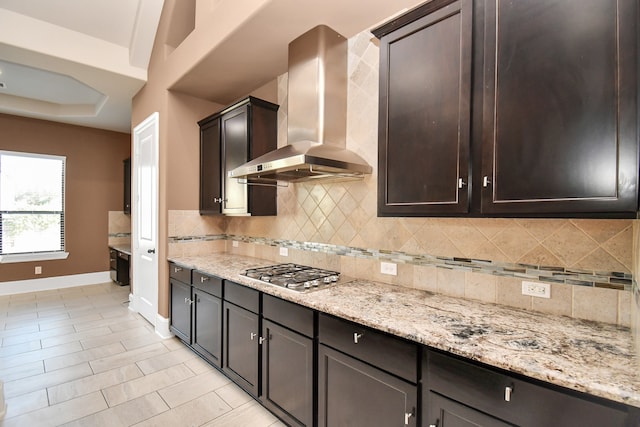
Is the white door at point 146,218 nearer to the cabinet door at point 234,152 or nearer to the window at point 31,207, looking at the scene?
the cabinet door at point 234,152

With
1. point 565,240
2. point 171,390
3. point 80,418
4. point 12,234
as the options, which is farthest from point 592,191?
point 12,234

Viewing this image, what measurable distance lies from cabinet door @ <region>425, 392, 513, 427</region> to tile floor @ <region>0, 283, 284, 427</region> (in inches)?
48.5

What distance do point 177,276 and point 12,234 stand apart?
13.9ft

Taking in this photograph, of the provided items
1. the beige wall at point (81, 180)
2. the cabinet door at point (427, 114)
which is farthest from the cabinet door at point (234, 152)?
the beige wall at point (81, 180)

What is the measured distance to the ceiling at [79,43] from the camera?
9.62ft

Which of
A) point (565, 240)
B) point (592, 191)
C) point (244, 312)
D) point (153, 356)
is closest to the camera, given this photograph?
point (592, 191)

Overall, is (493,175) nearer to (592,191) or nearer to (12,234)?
(592,191)

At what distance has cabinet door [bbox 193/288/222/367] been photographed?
8.15 feet

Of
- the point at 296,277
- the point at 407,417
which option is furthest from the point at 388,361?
the point at 296,277

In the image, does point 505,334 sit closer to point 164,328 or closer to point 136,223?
point 164,328

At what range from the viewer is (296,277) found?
212 cm

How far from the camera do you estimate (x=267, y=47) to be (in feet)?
8.07

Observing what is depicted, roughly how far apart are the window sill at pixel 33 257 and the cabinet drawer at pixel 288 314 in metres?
5.48

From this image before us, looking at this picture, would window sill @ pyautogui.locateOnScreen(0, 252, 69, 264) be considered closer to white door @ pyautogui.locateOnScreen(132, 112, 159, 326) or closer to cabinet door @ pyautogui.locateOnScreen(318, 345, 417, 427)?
white door @ pyautogui.locateOnScreen(132, 112, 159, 326)
